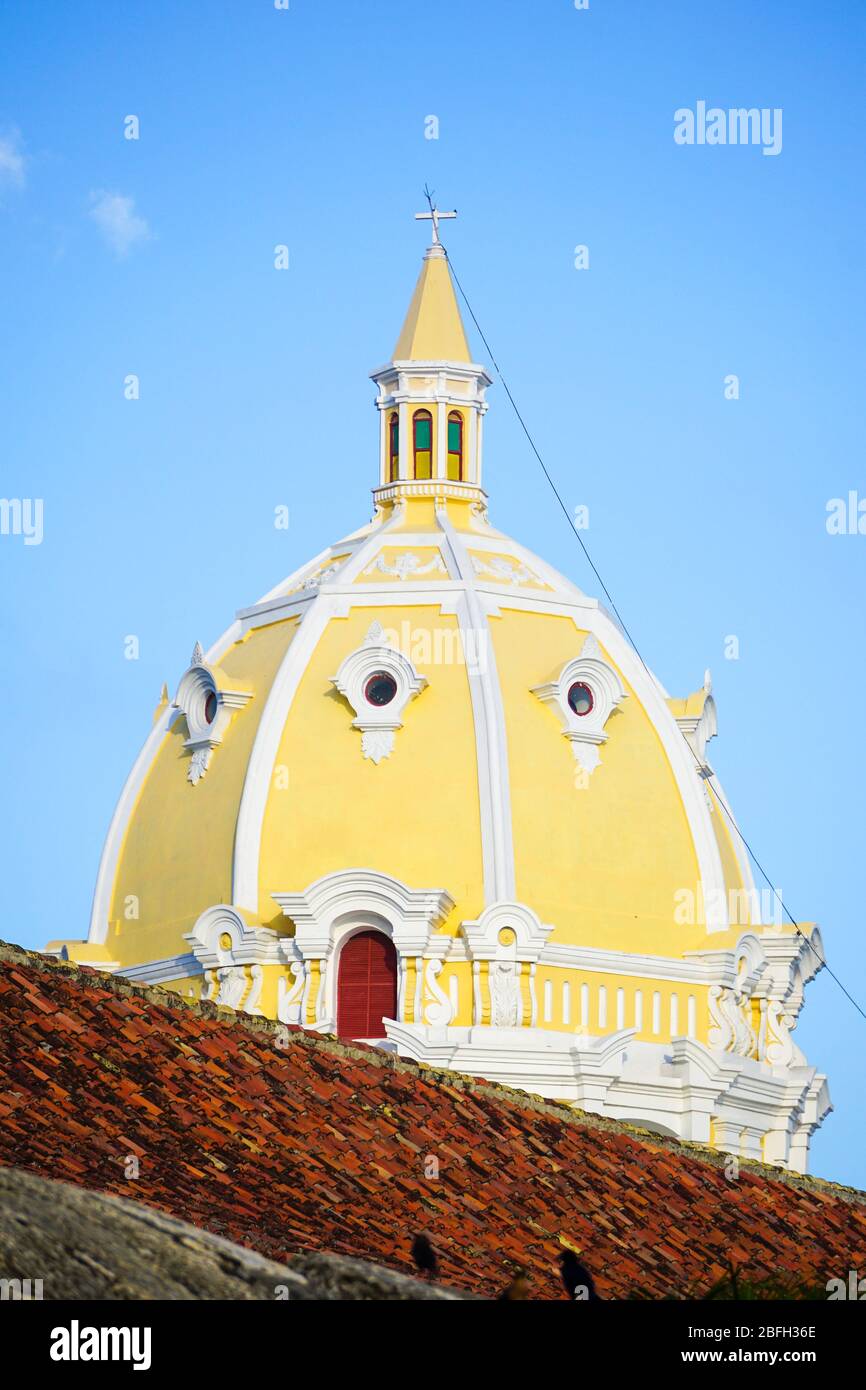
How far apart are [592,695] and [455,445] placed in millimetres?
7765

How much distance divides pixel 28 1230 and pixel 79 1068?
31.0 ft

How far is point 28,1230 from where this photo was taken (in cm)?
1422

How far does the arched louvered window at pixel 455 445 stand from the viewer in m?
61.4

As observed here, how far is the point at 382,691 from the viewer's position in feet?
181

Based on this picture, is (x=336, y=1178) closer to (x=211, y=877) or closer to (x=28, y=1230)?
(x=28, y=1230)

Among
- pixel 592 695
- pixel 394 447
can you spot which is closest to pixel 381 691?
pixel 592 695

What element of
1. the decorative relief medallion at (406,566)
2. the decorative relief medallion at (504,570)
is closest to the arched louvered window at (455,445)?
the decorative relief medallion at (504,570)

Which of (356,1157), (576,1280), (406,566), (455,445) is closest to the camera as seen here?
(576,1280)

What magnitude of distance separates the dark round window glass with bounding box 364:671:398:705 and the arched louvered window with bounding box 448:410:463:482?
750 cm

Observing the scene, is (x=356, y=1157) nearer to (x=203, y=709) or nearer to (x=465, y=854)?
(x=465, y=854)

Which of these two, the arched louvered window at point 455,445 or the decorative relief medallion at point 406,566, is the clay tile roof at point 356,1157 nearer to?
the decorative relief medallion at point 406,566

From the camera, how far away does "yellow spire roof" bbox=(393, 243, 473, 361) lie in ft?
203

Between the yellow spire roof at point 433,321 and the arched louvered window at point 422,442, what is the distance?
118 centimetres
